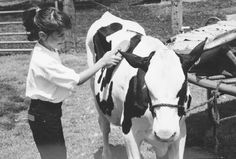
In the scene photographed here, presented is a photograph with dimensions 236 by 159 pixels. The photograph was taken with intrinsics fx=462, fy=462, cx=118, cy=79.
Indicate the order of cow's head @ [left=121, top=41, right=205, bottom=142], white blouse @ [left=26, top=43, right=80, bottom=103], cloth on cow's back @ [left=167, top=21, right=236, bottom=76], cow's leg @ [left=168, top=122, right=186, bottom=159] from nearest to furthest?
1. cow's head @ [left=121, top=41, right=205, bottom=142]
2. white blouse @ [left=26, top=43, right=80, bottom=103]
3. cow's leg @ [left=168, top=122, right=186, bottom=159]
4. cloth on cow's back @ [left=167, top=21, right=236, bottom=76]

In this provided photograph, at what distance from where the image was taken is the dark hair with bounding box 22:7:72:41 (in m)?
3.18

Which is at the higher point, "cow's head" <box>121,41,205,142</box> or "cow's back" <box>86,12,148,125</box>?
"cow's head" <box>121,41,205,142</box>

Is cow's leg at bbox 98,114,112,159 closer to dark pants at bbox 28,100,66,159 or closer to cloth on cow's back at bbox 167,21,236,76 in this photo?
cloth on cow's back at bbox 167,21,236,76

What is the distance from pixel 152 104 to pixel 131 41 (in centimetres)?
104

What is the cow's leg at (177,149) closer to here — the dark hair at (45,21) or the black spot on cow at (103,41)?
the black spot on cow at (103,41)

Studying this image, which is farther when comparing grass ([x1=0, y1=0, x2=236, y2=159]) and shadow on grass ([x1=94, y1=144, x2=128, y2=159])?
grass ([x1=0, y1=0, x2=236, y2=159])

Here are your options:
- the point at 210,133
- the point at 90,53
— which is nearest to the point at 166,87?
the point at 90,53

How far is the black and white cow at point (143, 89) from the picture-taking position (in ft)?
9.39

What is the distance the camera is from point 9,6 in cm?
1841

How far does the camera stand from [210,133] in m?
5.41

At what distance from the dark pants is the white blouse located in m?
0.07

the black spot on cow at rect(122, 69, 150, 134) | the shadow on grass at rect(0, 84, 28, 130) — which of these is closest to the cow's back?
the black spot on cow at rect(122, 69, 150, 134)

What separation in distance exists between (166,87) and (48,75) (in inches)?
33.2

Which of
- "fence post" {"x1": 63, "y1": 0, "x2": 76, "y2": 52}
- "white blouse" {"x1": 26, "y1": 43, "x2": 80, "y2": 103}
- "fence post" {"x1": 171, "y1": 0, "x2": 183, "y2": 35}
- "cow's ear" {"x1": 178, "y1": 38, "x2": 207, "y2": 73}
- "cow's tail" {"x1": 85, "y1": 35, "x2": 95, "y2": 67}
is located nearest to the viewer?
"cow's ear" {"x1": 178, "y1": 38, "x2": 207, "y2": 73}
